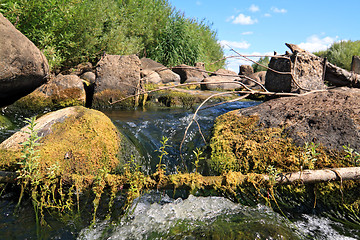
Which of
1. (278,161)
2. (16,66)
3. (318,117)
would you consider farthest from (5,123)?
(318,117)

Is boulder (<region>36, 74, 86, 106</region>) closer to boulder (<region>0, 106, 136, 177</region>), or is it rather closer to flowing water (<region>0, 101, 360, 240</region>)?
boulder (<region>0, 106, 136, 177</region>)

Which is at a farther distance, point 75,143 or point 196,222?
point 75,143

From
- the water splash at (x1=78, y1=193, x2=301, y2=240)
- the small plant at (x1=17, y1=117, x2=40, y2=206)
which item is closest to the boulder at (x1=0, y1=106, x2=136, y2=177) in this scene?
the small plant at (x1=17, y1=117, x2=40, y2=206)

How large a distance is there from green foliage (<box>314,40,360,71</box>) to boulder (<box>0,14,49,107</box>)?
2355 centimetres

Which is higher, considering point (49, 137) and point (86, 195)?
point (49, 137)

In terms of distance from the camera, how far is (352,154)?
2.80 meters

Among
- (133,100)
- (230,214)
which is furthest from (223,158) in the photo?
(133,100)

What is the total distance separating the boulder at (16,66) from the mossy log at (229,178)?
3.19m

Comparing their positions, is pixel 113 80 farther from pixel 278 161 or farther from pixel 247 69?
pixel 247 69

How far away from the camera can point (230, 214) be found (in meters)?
2.70

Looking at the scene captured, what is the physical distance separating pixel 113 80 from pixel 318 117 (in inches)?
206

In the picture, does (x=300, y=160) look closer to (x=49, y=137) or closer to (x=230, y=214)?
(x=230, y=214)

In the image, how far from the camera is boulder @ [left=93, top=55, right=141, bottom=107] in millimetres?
7039

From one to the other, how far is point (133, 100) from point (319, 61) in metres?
4.57
